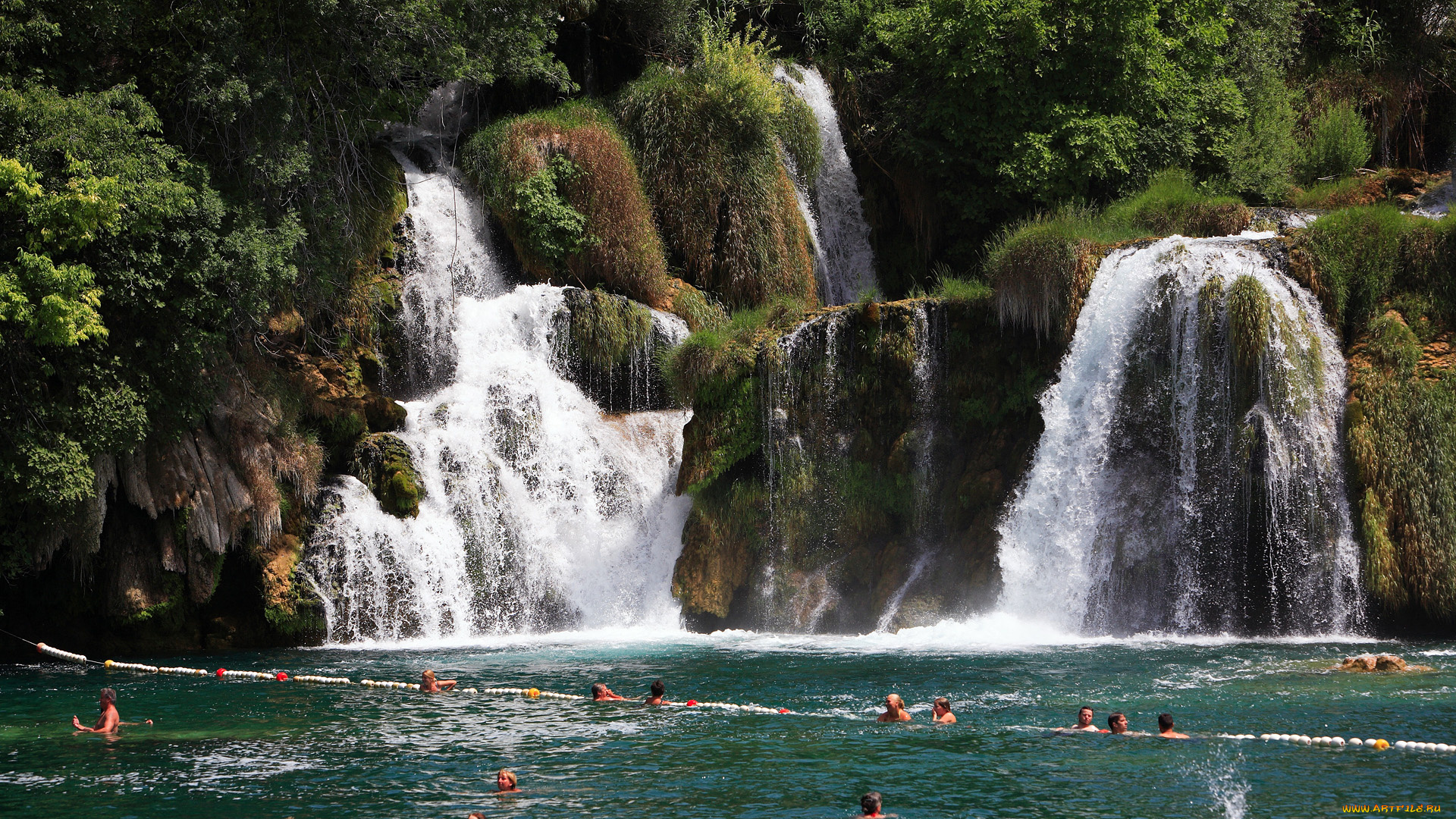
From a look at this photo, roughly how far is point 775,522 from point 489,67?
955 cm

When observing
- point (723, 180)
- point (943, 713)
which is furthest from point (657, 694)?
point (723, 180)

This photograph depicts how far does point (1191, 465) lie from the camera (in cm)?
1894

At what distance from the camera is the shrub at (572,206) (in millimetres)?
25453

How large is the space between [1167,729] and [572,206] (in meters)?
17.7

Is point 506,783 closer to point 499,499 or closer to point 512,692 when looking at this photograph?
point 512,692

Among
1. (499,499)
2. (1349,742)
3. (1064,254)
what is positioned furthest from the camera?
(499,499)

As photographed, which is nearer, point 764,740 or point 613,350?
point 764,740

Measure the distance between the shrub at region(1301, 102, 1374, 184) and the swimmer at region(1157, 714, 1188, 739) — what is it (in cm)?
1862

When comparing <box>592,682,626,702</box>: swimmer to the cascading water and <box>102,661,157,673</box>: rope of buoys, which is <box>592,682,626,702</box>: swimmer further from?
the cascading water

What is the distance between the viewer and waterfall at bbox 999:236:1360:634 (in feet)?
59.3

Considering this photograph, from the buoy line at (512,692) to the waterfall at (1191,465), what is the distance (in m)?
7.47

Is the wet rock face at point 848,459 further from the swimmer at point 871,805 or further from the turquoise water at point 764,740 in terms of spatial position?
the swimmer at point 871,805

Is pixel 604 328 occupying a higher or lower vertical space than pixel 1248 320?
higher

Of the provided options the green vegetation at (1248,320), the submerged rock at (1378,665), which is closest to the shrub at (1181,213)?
the green vegetation at (1248,320)
